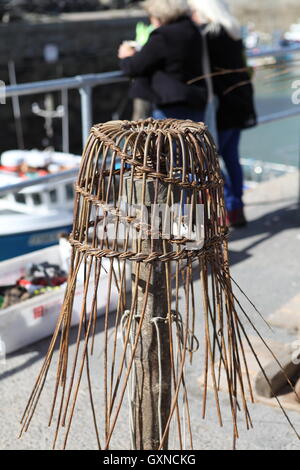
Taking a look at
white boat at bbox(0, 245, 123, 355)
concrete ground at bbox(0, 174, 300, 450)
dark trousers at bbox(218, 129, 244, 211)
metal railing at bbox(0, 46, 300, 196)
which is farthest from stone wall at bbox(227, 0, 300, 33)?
white boat at bbox(0, 245, 123, 355)

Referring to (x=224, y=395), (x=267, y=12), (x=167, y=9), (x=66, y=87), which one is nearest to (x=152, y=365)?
(x=224, y=395)

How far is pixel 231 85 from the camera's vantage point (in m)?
5.50

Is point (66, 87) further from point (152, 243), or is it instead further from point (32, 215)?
point (152, 243)

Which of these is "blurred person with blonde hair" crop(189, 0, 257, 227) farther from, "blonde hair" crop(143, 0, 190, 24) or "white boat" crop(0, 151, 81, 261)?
"white boat" crop(0, 151, 81, 261)

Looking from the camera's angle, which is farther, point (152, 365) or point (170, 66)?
point (170, 66)

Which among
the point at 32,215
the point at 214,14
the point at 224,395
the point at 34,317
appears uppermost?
the point at 214,14

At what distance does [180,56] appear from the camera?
495cm

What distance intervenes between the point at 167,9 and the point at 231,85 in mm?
875

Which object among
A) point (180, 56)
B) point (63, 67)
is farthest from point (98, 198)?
point (63, 67)

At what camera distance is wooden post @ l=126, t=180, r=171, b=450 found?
2.19 metres

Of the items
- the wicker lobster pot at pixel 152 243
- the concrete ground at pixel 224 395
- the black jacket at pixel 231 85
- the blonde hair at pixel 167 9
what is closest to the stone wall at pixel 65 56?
the black jacket at pixel 231 85

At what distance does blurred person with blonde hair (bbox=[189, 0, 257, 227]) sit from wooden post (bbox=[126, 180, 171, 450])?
3.11 meters

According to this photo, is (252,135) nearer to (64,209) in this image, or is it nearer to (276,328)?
(64,209)

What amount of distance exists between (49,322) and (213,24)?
255cm
